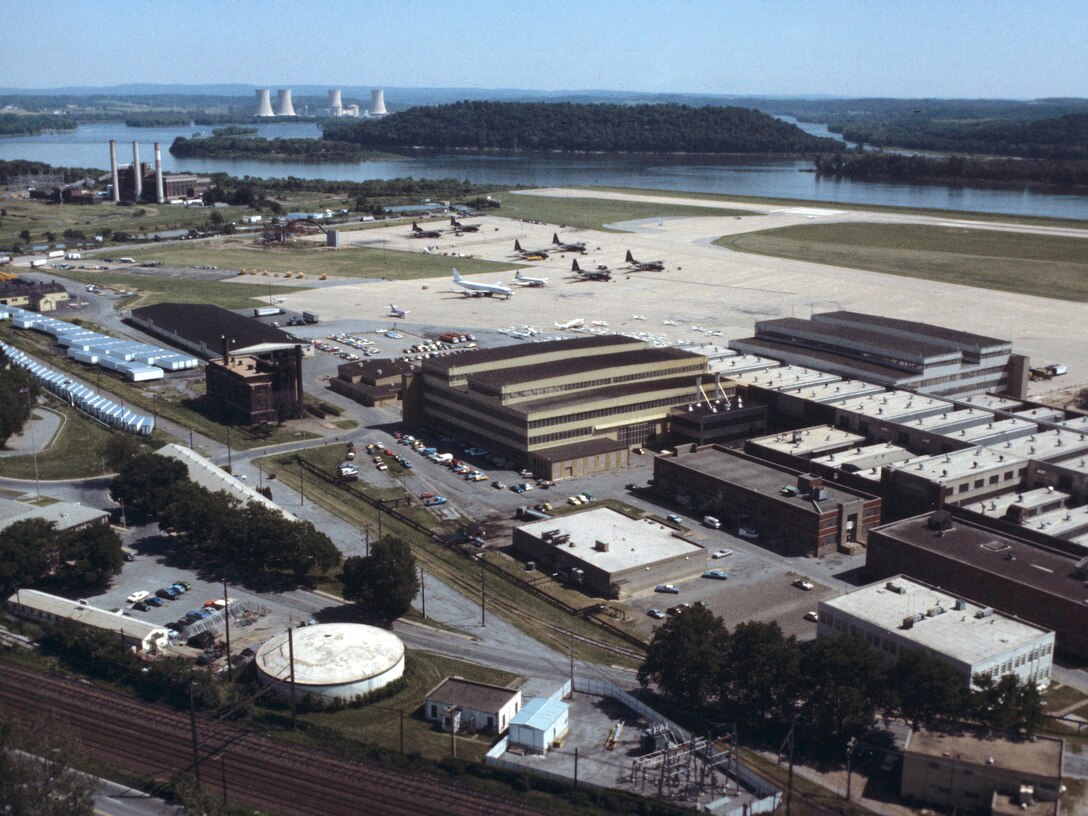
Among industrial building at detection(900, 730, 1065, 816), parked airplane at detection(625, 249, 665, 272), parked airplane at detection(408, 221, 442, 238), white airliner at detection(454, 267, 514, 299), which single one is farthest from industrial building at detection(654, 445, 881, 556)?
parked airplane at detection(408, 221, 442, 238)

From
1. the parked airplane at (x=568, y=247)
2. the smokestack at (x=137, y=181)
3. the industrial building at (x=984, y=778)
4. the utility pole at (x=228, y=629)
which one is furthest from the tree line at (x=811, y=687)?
the smokestack at (x=137, y=181)

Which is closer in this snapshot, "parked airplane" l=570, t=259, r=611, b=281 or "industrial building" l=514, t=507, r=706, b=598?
"industrial building" l=514, t=507, r=706, b=598

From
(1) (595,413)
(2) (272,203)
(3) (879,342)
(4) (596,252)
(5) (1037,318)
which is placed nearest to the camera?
Answer: (1) (595,413)

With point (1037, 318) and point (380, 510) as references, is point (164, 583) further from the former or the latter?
point (1037, 318)

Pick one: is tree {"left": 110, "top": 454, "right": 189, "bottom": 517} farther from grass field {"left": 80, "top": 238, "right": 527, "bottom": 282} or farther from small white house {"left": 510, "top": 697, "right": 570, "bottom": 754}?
grass field {"left": 80, "top": 238, "right": 527, "bottom": 282}

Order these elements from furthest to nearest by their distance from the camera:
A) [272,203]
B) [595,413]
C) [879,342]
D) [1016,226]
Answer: [272,203] → [1016,226] → [879,342] → [595,413]

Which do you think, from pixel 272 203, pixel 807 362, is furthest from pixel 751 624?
pixel 272 203

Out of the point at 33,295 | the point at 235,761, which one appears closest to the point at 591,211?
the point at 33,295

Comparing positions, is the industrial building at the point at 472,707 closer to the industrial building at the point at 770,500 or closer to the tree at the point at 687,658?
the tree at the point at 687,658
